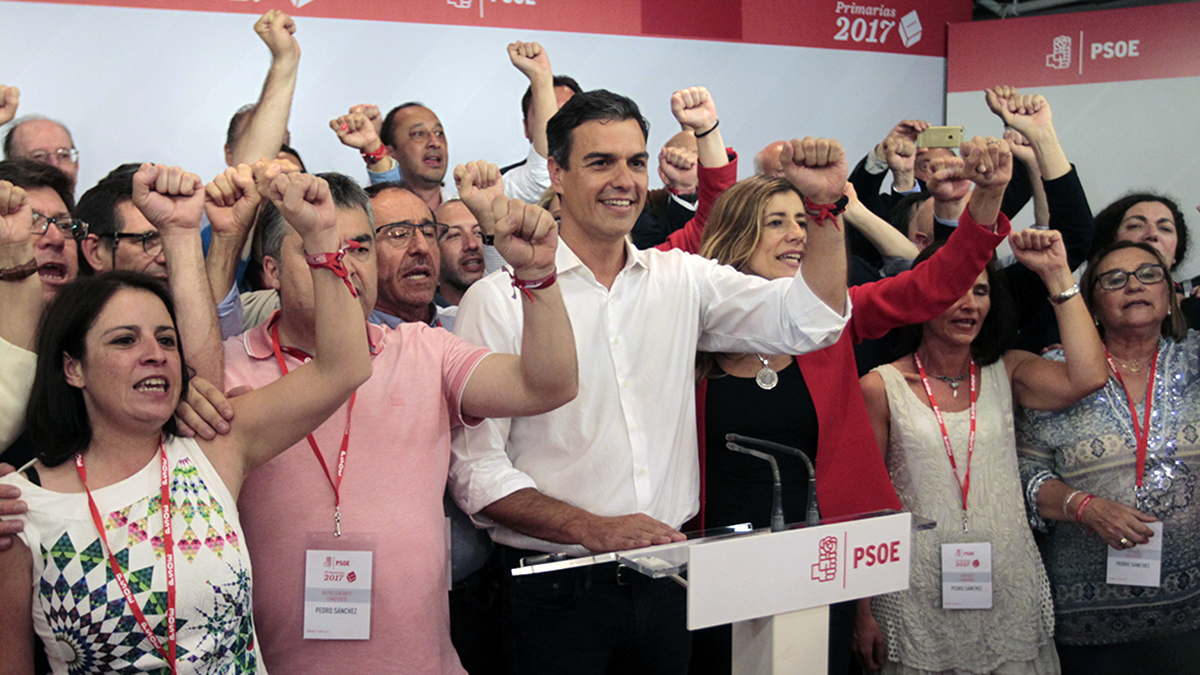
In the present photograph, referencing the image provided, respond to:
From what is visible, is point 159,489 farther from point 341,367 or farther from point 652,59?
point 652,59

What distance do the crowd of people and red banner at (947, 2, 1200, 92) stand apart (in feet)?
8.98

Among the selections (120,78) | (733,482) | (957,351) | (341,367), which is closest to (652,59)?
(120,78)

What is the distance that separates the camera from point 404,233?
2.47m

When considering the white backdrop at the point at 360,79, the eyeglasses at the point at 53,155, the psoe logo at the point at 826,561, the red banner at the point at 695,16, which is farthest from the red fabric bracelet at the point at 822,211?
the red banner at the point at 695,16

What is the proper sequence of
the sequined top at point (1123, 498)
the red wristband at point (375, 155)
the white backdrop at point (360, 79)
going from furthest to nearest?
1. the white backdrop at point (360, 79)
2. the red wristband at point (375, 155)
3. the sequined top at point (1123, 498)

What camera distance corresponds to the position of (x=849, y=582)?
1.55 metres

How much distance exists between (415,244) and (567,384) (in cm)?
81

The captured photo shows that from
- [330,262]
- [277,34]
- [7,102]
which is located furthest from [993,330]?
[7,102]

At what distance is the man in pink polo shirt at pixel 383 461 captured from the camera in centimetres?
175

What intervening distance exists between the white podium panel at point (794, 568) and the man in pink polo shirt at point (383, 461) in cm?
53

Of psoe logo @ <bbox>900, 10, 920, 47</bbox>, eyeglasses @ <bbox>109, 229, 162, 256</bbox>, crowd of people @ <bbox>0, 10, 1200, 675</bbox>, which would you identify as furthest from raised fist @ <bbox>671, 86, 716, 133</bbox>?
psoe logo @ <bbox>900, 10, 920, 47</bbox>

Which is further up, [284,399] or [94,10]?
[94,10]

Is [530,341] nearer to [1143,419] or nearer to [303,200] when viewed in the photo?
[303,200]

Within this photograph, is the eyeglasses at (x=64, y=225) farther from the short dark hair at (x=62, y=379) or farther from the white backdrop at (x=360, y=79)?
the white backdrop at (x=360, y=79)
